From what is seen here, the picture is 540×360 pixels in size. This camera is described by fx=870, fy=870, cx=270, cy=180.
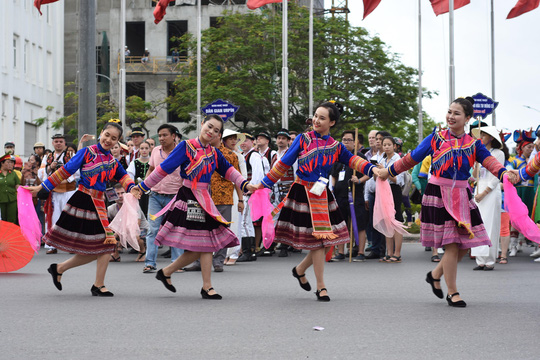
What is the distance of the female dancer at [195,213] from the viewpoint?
30.3 ft

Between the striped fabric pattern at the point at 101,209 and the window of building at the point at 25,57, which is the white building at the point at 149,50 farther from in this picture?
the striped fabric pattern at the point at 101,209

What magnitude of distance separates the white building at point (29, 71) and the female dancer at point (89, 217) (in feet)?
97.3

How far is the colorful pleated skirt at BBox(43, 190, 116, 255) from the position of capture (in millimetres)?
9516

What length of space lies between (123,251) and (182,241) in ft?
25.2

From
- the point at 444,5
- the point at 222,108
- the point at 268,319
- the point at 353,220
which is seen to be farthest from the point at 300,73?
the point at 268,319

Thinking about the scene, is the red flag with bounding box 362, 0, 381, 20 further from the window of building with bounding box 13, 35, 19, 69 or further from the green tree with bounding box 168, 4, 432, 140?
the window of building with bounding box 13, 35, 19, 69

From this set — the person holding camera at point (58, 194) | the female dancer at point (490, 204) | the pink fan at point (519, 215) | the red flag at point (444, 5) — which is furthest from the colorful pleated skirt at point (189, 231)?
the red flag at point (444, 5)

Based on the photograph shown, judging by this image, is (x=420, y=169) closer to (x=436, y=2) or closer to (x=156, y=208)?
(x=156, y=208)

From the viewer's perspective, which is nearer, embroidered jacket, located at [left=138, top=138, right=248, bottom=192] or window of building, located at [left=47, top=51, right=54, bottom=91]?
embroidered jacket, located at [left=138, top=138, right=248, bottom=192]

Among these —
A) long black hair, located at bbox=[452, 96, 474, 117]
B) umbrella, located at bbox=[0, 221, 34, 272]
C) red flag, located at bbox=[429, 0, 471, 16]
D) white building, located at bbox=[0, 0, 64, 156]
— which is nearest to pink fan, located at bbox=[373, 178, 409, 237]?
long black hair, located at bbox=[452, 96, 474, 117]

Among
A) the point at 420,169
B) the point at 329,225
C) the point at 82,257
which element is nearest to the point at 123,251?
the point at 420,169

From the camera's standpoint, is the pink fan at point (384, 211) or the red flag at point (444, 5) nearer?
the pink fan at point (384, 211)

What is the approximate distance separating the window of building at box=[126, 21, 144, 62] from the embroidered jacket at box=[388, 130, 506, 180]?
156ft

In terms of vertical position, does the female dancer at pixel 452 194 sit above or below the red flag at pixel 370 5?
below
